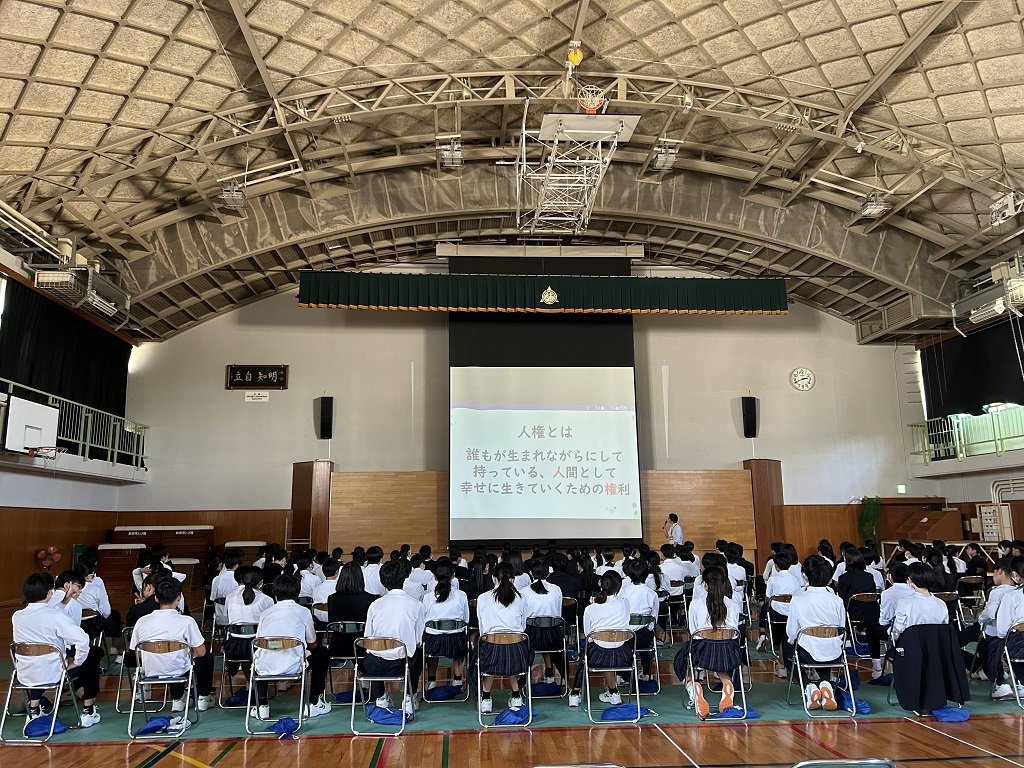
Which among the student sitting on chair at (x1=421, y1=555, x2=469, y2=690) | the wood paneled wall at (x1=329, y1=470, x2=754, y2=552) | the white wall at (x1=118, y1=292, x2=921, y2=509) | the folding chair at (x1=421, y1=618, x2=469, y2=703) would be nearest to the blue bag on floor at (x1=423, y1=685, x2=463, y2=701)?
the folding chair at (x1=421, y1=618, x2=469, y2=703)

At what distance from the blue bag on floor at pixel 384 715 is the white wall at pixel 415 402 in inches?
416

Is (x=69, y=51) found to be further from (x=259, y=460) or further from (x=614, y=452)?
(x=614, y=452)

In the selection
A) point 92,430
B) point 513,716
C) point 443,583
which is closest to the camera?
point 513,716

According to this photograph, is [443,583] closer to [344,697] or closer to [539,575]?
[539,575]

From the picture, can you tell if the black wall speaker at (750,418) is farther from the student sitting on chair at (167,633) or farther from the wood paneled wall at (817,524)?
the student sitting on chair at (167,633)

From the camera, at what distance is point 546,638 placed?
6508mm

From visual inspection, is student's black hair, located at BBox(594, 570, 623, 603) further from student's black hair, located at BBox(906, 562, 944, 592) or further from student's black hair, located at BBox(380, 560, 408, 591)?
student's black hair, located at BBox(906, 562, 944, 592)

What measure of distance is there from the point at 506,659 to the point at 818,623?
2.47 meters

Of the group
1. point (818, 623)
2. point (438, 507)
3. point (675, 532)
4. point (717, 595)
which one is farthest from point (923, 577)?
point (438, 507)

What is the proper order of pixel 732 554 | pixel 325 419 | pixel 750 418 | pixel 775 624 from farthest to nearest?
1. pixel 750 418
2. pixel 325 419
3. pixel 732 554
4. pixel 775 624

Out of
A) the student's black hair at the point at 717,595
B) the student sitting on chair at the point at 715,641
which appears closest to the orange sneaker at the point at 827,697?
the student sitting on chair at the point at 715,641

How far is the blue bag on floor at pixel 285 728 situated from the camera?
5.46 m

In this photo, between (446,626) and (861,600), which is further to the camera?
(861,600)

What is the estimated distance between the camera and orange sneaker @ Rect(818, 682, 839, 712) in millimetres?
5840
